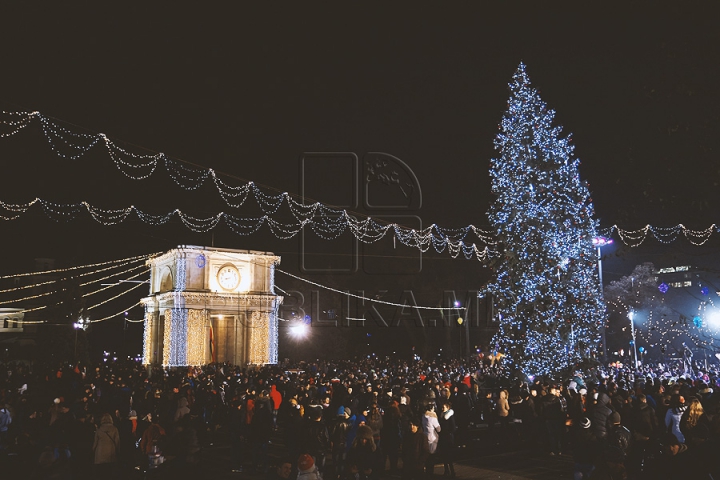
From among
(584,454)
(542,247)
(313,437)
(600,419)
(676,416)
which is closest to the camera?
(584,454)

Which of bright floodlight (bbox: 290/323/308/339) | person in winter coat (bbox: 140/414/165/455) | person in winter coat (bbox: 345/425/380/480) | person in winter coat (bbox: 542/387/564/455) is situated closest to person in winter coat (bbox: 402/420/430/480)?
person in winter coat (bbox: 345/425/380/480)

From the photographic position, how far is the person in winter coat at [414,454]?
10164mm

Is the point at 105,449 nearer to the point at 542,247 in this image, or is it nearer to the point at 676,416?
the point at 676,416

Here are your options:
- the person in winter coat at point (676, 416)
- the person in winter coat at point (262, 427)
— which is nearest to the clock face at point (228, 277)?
the person in winter coat at point (262, 427)

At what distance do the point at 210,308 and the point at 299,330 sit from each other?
36.3 feet

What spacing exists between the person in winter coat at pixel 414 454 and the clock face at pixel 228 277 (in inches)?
1311

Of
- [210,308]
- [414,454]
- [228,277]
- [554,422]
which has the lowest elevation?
[554,422]

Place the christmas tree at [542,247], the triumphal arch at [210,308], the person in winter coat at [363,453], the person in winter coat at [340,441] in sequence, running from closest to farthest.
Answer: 1. the person in winter coat at [363,453]
2. the person in winter coat at [340,441]
3. the christmas tree at [542,247]
4. the triumphal arch at [210,308]

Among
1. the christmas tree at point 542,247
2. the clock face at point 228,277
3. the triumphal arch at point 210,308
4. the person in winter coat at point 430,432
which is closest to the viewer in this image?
the person in winter coat at point 430,432

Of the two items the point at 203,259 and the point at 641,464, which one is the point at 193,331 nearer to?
the point at 203,259

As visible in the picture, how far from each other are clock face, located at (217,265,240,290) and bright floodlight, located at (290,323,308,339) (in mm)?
8632

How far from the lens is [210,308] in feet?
134

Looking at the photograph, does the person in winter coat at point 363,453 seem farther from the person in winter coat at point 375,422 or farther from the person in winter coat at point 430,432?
the person in winter coat at point 375,422

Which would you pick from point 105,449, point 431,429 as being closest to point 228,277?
point 105,449
